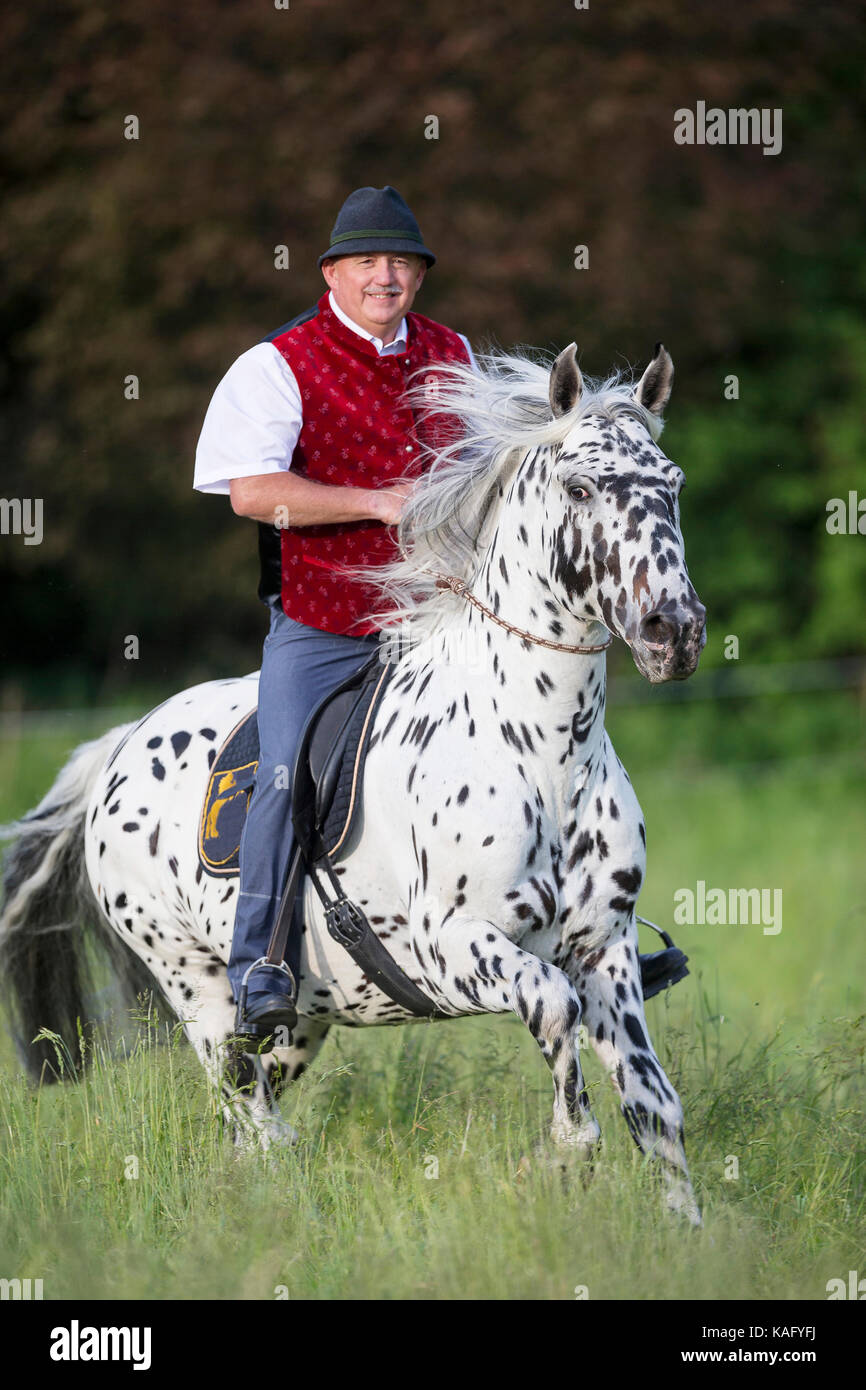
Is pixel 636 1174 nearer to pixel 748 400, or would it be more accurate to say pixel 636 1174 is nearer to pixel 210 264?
pixel 210 264

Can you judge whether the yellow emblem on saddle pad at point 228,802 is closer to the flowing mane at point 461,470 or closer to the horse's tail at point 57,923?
the flowing mane at point 461,470

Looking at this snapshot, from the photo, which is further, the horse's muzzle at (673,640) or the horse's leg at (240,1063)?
the horse's leg at (240,1063)

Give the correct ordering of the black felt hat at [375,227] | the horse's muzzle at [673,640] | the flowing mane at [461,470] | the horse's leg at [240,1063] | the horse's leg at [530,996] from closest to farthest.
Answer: the horse's muzzle at [673,640], the horse's leg at [530,996], the flowing mane at [461,470], the black felt hat at [375,227], the horse's leg at [240,1063]

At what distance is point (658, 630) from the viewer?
3605 mm

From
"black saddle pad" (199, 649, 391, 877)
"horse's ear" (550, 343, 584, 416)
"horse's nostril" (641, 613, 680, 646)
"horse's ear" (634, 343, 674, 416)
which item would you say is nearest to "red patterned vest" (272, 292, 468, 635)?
"black saddle pad" (199, 649, 391, 877)

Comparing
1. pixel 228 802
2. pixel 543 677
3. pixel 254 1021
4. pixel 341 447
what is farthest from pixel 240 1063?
pixel 341 447

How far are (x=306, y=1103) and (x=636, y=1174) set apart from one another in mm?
1305

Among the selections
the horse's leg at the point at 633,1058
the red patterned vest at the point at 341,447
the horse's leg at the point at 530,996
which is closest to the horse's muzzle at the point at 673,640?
the horse's leg at the point at 530,996

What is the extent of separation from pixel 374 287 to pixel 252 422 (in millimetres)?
522

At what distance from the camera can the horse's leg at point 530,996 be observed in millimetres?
3756

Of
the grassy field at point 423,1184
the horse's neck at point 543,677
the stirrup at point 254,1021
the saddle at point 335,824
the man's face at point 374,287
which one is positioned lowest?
the grassy field at point 423,1184

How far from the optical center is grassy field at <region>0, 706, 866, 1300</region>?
3773 millimetres

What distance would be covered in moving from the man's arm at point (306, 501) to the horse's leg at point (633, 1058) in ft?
4.40

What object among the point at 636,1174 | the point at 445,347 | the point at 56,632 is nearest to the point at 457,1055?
the point at 636,1174
